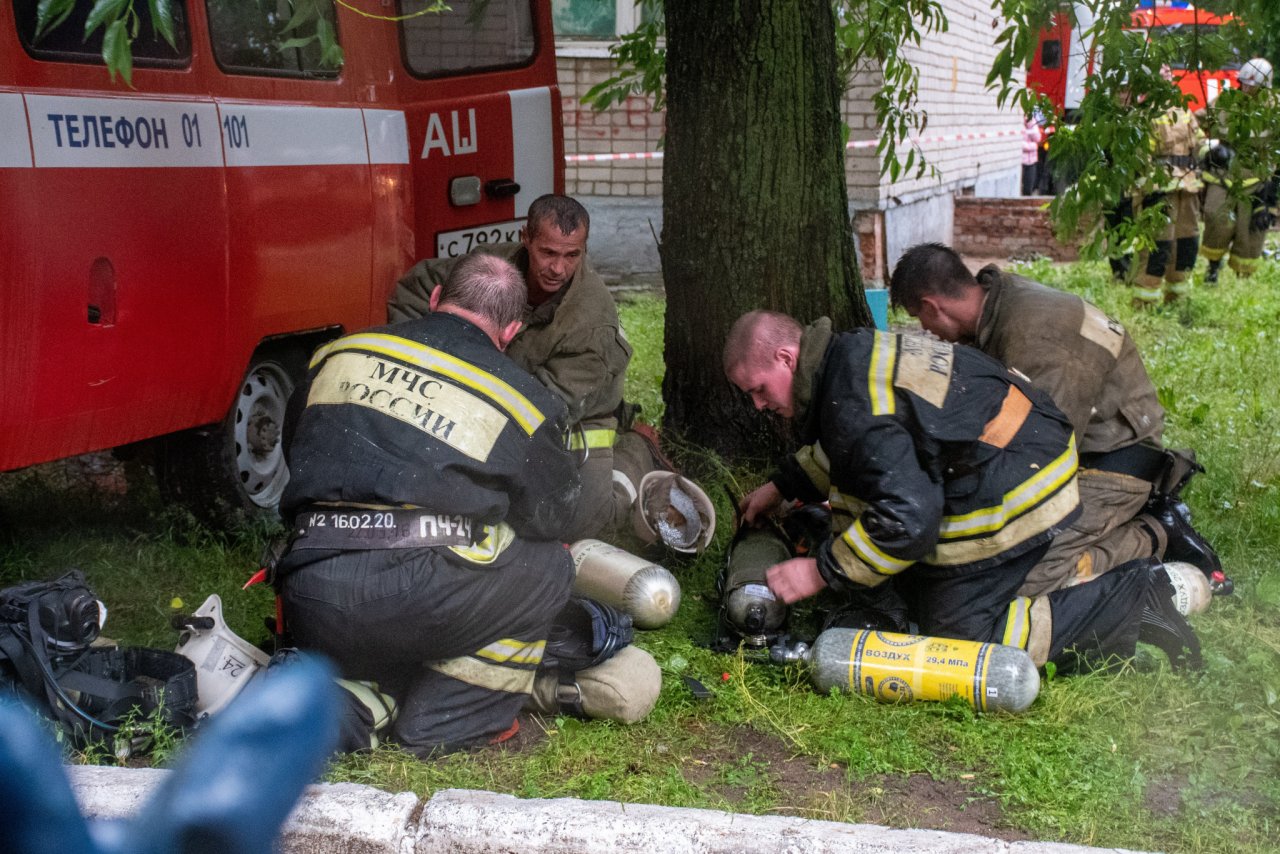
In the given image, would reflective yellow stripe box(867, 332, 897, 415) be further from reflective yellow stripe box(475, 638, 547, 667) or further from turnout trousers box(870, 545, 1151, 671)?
reflective yellow stripe box(475, 638, 547, 667)

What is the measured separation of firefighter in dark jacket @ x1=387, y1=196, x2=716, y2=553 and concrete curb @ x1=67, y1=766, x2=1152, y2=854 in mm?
1632

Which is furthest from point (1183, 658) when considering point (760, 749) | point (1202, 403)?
point (1202, 403)

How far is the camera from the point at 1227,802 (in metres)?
2.96

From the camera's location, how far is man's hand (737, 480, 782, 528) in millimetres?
4316

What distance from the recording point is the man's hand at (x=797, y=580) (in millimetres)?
3654

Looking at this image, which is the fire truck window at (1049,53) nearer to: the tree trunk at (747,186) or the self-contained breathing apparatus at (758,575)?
the tree trunk at (747,186)

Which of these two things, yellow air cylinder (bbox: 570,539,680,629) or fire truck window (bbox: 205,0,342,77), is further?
fire truck window (bbox: 205,0,342,77)

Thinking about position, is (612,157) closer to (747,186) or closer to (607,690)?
(747,186)

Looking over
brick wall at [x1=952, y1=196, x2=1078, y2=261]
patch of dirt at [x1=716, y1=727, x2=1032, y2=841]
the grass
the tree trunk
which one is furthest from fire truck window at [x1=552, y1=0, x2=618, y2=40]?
patch of dirt at [x1=716, y1=727, x2=1032, y2=841]

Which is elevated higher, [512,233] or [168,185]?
[168,185]

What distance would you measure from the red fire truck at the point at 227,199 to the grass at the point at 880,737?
57 centimetres

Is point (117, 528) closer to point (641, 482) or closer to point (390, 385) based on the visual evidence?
point (641, 482)

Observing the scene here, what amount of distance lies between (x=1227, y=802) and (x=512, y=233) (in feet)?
12.5

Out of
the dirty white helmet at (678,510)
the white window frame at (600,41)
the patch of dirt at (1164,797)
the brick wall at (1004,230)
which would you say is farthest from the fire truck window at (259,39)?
the brick wall at (1004,230)
